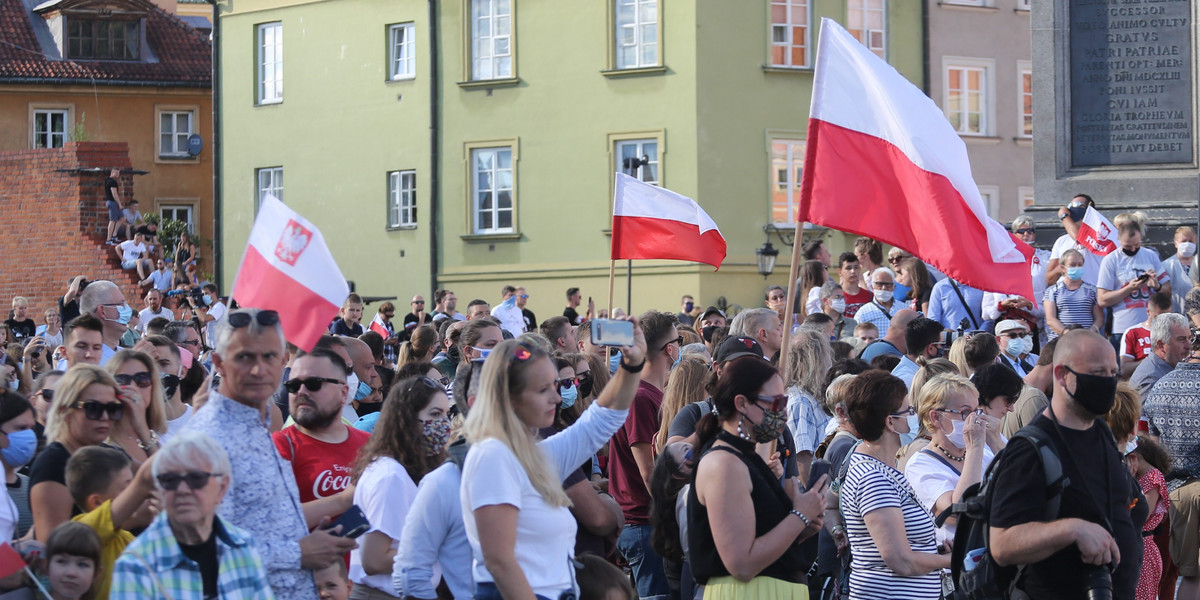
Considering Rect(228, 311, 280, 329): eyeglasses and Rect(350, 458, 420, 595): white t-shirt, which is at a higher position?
Rect(228, 311, 280, 329): eyeglasses

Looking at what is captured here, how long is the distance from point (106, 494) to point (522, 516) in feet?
5.28

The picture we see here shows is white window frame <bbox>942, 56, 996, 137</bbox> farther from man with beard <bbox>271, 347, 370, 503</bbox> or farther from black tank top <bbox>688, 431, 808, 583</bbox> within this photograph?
man with beard <bbox>271, 347, 370, 503</bbox>

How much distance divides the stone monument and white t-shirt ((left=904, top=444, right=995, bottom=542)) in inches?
402

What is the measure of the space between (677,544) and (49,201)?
33447 millimetres

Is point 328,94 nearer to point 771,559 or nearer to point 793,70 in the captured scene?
point 793,70

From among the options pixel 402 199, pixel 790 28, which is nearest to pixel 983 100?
pixel 790 28

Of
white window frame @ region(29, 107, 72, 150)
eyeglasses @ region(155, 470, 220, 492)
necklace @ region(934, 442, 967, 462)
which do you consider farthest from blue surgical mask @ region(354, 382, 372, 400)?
white window frame @ region(29, 107, 72, 150)

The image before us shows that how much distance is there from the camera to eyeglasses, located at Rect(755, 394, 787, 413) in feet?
20.4

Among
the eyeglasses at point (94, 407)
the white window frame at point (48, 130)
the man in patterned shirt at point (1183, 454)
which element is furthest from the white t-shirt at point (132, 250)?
the eyeglasses at point (94, 407)

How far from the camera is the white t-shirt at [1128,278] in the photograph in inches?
583

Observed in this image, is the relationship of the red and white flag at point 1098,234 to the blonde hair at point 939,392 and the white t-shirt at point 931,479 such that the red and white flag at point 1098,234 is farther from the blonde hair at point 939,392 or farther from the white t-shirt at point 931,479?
the white t-shirt at point 931,479

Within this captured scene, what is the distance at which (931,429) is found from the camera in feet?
26.2

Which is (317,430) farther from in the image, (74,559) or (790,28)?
(790,28)

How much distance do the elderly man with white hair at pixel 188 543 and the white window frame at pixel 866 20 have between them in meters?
30.2
